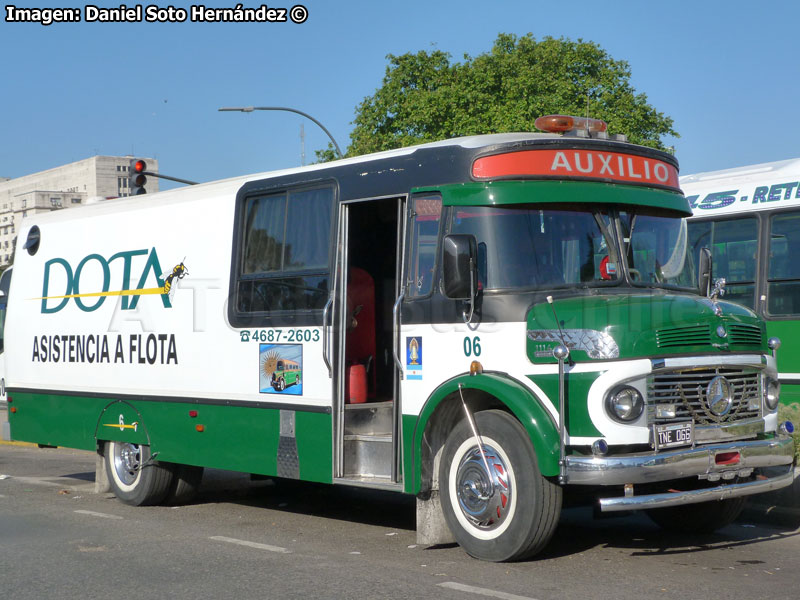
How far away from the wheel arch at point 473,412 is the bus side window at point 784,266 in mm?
6221

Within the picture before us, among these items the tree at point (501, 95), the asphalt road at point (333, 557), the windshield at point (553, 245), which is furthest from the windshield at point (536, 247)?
the tree at point (501, 95)

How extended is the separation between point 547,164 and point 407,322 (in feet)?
5.19

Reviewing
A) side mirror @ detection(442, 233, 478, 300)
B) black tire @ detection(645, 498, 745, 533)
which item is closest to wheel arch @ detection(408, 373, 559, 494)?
side mirror @ detection(442, 233, 478, 300)

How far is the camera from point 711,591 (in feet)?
21.8

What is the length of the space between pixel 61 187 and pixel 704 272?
15448 centimetres

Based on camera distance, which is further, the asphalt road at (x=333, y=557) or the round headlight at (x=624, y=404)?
the round headlight at (x=624, y=404)

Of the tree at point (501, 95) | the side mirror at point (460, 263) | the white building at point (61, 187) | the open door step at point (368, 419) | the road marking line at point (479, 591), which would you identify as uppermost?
the white building at point (61, 187)

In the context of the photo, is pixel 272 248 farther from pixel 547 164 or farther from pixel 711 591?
pixel 711 591

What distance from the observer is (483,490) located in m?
7.54

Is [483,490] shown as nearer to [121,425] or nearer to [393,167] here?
[393,167]

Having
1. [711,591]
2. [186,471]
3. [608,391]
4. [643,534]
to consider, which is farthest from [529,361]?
[186,471]

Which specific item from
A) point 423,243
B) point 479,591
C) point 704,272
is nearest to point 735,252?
point 704,272

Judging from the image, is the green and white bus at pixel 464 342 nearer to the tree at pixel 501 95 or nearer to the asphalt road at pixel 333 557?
the asphalt road at pixel 333 557

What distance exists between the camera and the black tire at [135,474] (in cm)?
1099
